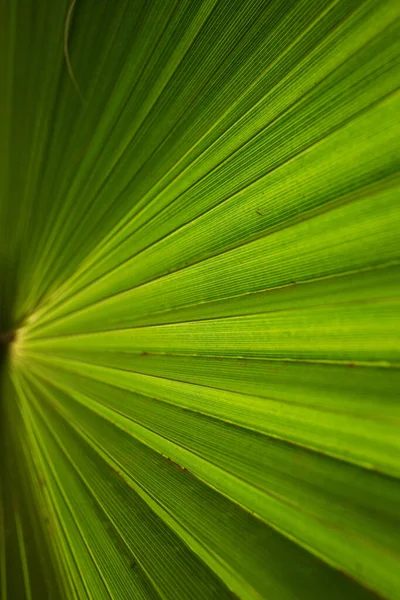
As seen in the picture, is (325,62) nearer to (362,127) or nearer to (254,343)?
(362,127)

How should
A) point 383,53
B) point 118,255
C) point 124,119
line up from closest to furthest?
1. point 383,53
2. point 124,119
3. point 118,255

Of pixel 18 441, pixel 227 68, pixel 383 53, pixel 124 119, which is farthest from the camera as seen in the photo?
pixel 18 441

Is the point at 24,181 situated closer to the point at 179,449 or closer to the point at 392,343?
the point at 179,449

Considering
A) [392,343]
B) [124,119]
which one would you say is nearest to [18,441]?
[124,119]

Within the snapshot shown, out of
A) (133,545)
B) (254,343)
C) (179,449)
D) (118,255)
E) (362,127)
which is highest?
(362,127)

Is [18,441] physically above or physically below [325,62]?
below

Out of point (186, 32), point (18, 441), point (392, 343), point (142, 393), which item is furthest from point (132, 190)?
point (18, 441)

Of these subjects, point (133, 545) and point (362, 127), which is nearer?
point (362, 127)
